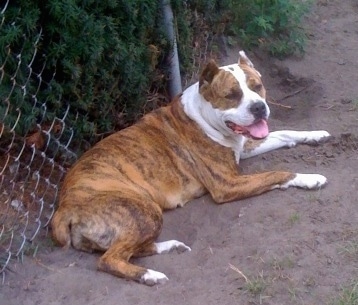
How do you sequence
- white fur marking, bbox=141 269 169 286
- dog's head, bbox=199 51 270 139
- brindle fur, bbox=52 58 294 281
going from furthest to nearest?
dog's head, bbox=199 51 270 139, brindle fur, bbox=52 58 294 281, white fur marking, bbox=141 269 169 286

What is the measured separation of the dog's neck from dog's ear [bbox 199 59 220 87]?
5.0 inches

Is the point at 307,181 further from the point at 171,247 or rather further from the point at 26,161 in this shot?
the point at 26,161

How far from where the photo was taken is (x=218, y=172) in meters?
5.66

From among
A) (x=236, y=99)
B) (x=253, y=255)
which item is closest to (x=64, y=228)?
(x=253, y=255)

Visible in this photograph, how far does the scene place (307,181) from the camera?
5434 millimetres

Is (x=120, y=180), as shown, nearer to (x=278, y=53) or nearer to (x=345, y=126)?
(x=345, y=126)

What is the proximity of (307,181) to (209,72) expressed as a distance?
3.30 feet

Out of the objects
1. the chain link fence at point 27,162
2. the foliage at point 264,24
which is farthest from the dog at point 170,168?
the foliage at point 264,24

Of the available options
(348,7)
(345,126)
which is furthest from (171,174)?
(348,7)

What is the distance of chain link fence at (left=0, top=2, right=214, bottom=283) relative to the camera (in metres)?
4.93

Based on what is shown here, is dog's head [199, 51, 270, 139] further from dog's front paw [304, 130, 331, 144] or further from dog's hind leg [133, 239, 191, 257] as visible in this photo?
dog's hind leg [133, 239, 191, 257]

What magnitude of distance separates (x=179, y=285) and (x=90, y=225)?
0.71m

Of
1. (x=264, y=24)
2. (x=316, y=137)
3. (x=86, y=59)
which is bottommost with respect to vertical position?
(x=316, y=137)

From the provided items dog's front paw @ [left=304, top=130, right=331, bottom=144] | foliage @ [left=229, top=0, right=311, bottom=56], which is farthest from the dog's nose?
foliage @ [left=229, top=0, right=311, bottom=56]
